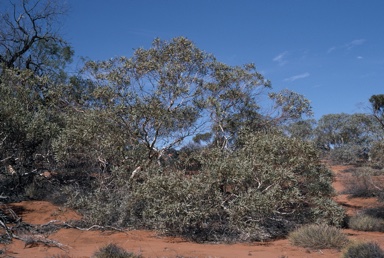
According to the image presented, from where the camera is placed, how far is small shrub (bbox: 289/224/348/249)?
33.4 ft

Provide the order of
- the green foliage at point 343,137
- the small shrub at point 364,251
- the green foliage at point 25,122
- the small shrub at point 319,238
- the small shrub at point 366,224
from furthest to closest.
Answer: the green foliage at point 343,137 → the small shrub at point 366,224 → the green foliage at point 25,122 → the small shrub at point 319,238 → the small shrub at point 364,251

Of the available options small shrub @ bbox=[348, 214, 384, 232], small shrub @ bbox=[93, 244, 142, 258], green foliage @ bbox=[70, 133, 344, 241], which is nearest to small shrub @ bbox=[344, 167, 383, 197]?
small shrub @ bbox=[348, 214, 384, 232]

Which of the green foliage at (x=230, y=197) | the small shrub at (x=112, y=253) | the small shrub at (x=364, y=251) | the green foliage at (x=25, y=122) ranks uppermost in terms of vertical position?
the green foliage at (x=25, y=122)

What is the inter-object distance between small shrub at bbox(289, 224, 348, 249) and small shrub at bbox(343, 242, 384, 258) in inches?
72.4

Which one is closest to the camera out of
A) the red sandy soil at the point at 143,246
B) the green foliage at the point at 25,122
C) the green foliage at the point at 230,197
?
the red sandy soil at the point at 143,246

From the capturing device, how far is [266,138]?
13.3m

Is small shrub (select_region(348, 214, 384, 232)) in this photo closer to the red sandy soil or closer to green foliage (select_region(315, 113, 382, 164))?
the red sandy soil

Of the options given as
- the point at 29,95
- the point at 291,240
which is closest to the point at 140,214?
the point at 291,240

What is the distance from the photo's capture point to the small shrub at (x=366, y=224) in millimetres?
14086

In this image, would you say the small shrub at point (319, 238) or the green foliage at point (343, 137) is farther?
the green foliage at point (343, 137)

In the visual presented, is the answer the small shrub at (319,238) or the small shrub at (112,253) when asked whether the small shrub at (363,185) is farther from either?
the small shrub at (112,253)

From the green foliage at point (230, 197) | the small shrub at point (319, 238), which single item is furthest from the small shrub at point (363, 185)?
the small shrub at point (319, 238)

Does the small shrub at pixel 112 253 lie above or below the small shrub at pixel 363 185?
below

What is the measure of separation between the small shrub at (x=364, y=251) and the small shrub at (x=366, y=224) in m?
6.31
